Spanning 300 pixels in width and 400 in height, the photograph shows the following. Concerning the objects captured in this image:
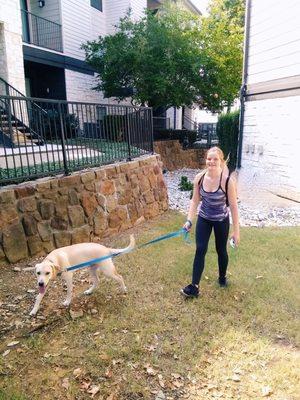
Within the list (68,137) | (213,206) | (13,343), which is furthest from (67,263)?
(68,137)

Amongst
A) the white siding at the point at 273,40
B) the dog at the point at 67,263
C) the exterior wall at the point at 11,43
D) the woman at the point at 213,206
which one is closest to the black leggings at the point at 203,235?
the woman at the point at 213,206

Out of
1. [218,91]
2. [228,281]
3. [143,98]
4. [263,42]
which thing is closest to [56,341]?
[228,281]

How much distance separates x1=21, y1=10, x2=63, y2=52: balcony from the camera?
42.3ft

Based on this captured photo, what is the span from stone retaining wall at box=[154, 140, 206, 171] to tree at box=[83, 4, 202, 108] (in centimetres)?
196

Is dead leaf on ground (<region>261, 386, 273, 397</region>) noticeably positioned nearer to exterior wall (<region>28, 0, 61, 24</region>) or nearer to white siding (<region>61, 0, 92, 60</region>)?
white siding (<region>61, 0, 92, 60</region>)

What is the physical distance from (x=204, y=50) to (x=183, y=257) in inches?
434

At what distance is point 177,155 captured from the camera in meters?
15.7

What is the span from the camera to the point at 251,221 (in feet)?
24.1

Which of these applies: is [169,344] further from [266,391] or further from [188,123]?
[188,123]

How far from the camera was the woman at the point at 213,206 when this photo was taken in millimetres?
3523

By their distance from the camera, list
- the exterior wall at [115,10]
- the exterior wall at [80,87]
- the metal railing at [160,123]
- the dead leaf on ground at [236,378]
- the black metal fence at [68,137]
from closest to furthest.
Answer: the dead leaf on ground at [236,378]
the black metal fence at [68,137]
the exterior wall at [80,87]
the exterior wall at [115,10]
the metal railing at [160,123]

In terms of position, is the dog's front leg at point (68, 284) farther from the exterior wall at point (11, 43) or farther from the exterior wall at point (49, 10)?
the exterior wall at point (49, 10)

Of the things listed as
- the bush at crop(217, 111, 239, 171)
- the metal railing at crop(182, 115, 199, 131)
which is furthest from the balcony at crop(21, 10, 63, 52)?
the metal railing at crop(182, 115, 199, 131)

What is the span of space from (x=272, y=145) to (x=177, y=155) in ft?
23.1
